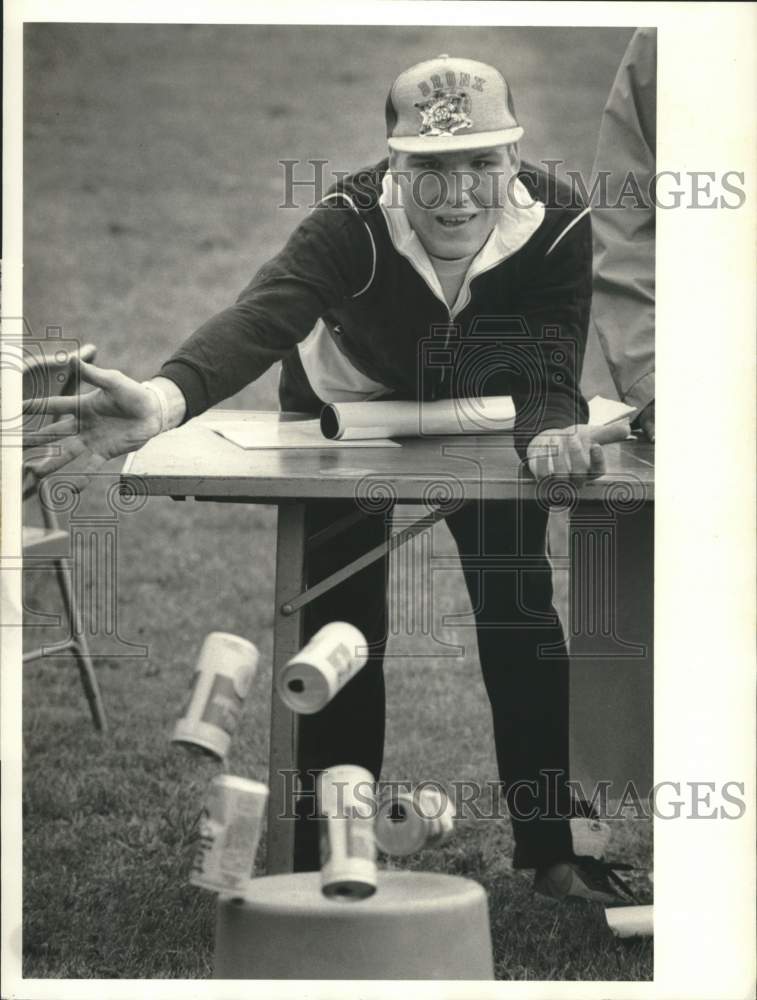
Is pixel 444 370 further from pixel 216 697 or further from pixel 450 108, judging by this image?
pixel 216 697

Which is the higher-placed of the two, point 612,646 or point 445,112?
point 445,112

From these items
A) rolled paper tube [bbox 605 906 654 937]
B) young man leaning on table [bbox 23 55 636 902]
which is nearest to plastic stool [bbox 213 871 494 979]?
young man leaning on table [bbox 23 55 636 902]

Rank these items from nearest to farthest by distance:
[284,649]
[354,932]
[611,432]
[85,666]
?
[354,932]
[284,649]
[611,432]
[85,666]

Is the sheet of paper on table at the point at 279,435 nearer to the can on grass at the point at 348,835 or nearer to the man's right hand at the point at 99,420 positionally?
the man's right hand at the point at 99,420

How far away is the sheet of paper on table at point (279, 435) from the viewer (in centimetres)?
276

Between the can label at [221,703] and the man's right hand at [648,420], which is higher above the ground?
the man's right hand at [648,420]

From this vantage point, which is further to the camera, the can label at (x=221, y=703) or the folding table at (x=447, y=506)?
the folding table at (x=447, y=506)

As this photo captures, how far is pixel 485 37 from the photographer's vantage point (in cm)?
278

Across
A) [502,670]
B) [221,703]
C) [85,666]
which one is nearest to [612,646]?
[502,670]

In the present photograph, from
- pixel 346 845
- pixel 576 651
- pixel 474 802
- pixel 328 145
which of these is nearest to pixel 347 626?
pixel 346 845

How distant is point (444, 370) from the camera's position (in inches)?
114

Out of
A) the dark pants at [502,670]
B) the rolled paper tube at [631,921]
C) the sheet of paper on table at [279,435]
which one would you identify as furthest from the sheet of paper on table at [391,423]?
the rolled paper tube at [631,921]

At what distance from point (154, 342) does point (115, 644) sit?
966 millimetres

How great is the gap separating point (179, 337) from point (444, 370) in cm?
182
